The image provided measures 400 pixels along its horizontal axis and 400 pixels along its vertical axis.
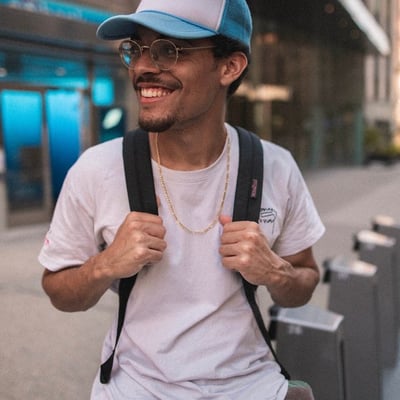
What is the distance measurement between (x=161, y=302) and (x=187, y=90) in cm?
60

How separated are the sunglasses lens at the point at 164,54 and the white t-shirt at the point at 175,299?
30 cm

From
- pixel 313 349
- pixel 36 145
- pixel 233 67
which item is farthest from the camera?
pixel 36 145

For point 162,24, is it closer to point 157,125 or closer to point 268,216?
point 157,125

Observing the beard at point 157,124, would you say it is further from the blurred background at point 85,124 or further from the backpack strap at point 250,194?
the blurred background at point 85,124

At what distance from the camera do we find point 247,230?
1.62 m

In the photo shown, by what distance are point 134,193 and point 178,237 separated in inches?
6.9

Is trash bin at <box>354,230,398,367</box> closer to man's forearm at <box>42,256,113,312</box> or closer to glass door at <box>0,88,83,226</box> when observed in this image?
man's forearm at <box>42,256,113,312</box>

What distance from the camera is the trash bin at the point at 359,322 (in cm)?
365

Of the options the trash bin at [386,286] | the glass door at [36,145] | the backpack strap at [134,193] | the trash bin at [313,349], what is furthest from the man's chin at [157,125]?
the glass door at [36,145]

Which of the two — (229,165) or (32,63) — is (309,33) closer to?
(32,63)

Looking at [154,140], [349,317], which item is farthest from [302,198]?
[349,317]

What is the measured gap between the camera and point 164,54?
1602 mm

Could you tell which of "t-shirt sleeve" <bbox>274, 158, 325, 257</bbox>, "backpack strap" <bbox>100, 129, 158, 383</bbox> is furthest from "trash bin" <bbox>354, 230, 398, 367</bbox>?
"backpack strap" <bbox>100, 129, 158, 383</bbox>

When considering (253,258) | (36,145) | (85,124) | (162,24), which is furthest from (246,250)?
(85,124)
